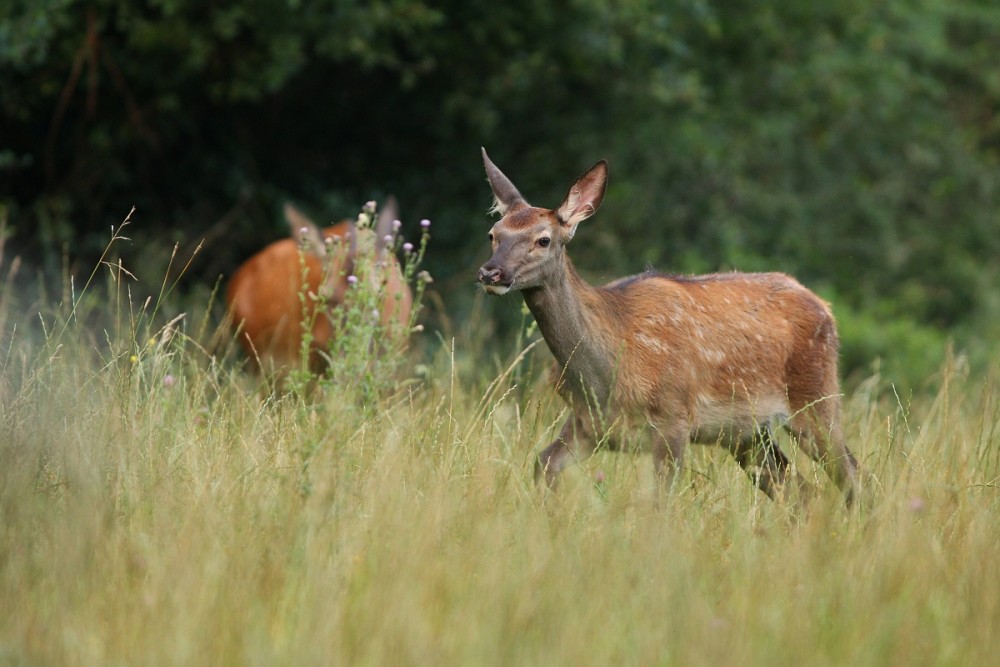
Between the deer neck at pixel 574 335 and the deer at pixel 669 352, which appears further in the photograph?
the deer neck at pixel 574 335

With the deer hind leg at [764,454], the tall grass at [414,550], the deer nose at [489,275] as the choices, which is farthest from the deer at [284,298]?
the tall grass at [414,550]

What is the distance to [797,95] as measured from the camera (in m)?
17.3

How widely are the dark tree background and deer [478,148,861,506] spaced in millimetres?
5653

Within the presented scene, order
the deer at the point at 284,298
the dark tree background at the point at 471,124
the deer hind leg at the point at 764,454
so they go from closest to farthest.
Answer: the deer hind leg at the point at 764,454
the deer at the point at 284,298
the dark tree background at the point at 471,124

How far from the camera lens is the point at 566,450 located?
628 centimetres

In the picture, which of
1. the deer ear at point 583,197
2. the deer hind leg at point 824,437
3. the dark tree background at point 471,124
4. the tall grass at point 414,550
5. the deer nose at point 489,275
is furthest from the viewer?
the dark tree background at point 471,124

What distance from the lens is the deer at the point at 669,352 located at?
6270 mm

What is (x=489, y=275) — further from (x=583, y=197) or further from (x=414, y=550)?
(x=414, y=550)

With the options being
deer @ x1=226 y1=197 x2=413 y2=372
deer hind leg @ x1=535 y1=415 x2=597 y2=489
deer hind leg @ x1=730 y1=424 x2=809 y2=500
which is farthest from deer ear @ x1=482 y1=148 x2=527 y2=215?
deer @ x1=226 y1=197 x2=413 y2=372

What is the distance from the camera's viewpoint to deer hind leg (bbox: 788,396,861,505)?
6.60m

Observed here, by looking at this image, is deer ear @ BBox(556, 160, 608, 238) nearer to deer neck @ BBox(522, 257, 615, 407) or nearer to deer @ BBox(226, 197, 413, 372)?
deer neck @ BBox(522, 257, 615, 407)

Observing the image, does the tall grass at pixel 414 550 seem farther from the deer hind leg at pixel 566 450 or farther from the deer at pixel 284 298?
the deer at pixel 284 298

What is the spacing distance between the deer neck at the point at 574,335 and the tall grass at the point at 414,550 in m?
0.49

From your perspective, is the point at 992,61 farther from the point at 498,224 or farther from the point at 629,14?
the point at 498,224
